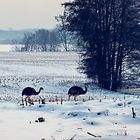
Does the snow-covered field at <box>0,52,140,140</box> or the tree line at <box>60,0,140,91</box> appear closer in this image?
the snow-covered field at <box>0,52,140,140</box>

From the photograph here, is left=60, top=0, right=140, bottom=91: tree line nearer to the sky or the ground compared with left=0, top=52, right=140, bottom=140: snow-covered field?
nearer to the sky

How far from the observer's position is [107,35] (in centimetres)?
3475

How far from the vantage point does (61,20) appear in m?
35.3

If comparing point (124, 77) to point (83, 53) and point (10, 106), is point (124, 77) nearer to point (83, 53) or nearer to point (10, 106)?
point (83, 53)

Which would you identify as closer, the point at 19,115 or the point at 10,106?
the point at 19,115

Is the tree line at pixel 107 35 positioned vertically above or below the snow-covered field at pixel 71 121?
above

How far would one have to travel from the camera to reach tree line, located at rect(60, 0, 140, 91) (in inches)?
1335

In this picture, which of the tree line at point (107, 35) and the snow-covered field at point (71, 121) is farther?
the tree line at point (107, 35)

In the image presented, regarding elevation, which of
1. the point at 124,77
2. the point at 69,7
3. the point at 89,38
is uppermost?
the point at 69,7

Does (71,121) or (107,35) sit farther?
(107,35)

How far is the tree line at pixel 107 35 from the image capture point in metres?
33.9

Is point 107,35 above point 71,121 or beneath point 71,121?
above

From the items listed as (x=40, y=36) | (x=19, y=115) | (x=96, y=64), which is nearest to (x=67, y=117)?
(x=19, y=115)

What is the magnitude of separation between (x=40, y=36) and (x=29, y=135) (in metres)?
151
